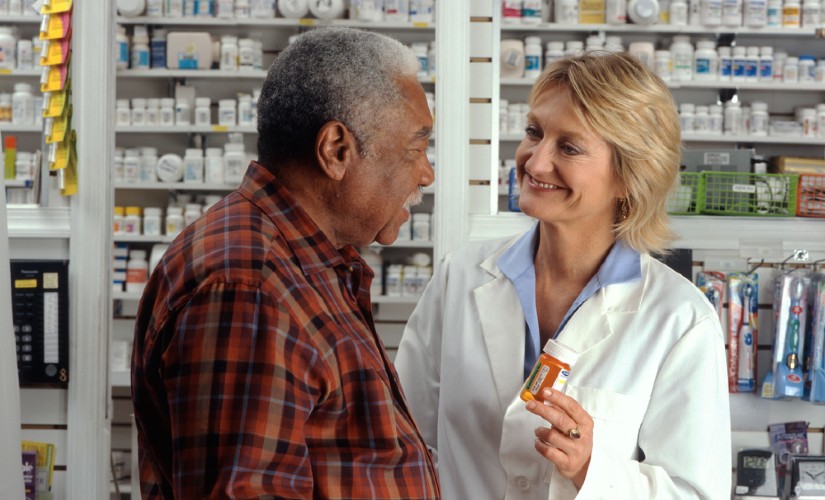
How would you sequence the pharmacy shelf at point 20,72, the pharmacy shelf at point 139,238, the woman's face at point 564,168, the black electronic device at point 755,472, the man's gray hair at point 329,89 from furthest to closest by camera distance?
the pharmacy shelf at point 139,238 < the pharmacy shelf at point 20,72 < the black electronic device at point 755,472 < the woman's face at point 564,168 < the man's gray hair at point 329,89

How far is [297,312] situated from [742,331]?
2.72 meters

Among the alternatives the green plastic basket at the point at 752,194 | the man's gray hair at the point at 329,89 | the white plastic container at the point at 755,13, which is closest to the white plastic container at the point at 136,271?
the green plastic basket at the point at 752,194

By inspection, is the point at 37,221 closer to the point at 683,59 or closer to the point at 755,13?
the point at 683,59

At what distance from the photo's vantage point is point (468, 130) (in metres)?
3.47

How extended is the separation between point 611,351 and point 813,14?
488 centimetres

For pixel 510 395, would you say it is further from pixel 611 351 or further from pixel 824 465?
pixel 824 465

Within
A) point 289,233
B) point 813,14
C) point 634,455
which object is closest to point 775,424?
point 634,455

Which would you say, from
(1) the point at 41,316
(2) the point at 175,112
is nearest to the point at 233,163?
(2) the point at 175,112

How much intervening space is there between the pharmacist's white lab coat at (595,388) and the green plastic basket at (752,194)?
174 centimetres

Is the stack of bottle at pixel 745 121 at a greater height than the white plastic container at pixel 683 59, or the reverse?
the white plastic container at pixel 683 59

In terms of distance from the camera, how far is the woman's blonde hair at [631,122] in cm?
167

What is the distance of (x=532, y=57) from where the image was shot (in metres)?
5.77

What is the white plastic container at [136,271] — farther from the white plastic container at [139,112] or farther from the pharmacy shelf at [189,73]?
the pharmacy shelf at [189,73]

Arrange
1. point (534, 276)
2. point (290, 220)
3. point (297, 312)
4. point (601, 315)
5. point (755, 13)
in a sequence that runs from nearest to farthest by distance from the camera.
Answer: point (297, 312)
point (290, 220)
point (601, 315)
point (534, 276)
point (755, 13)
